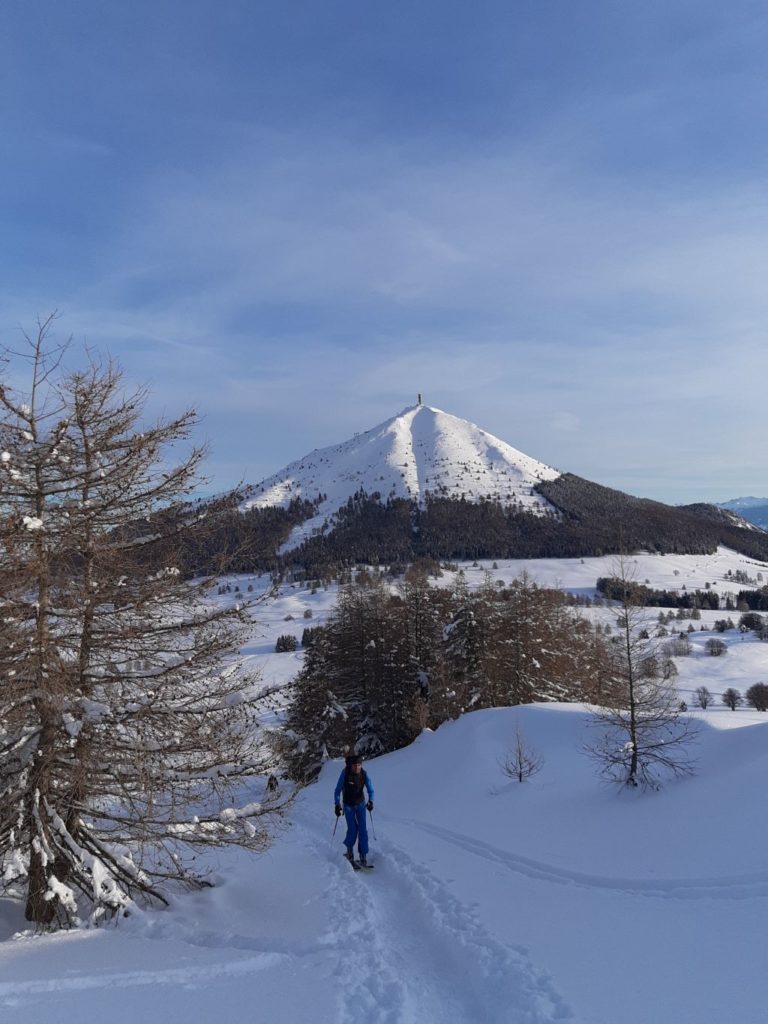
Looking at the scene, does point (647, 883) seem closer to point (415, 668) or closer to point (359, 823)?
point (359, 823)

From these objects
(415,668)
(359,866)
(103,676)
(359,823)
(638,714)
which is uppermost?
(103,676)

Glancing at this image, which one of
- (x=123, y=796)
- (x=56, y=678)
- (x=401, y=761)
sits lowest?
(x=401, y=761)

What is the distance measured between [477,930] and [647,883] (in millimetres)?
2998

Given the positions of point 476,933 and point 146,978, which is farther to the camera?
point 476,933

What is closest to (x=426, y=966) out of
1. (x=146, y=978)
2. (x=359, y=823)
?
(x=146, y=978)

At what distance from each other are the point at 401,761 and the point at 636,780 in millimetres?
14496

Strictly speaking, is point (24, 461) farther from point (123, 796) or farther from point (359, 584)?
point (359, 584)

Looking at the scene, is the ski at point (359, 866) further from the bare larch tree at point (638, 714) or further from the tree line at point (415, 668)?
the tree line at point (415, 668)

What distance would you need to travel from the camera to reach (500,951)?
674 centimetres

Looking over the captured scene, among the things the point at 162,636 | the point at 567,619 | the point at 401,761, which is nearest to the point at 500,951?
the point at 162,636

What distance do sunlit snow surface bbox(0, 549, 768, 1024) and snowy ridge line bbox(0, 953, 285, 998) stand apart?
0.02 m

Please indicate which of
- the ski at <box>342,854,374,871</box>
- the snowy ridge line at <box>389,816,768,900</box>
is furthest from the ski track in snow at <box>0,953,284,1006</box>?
the snowy ridge line at <box>389,816,768,900</box>

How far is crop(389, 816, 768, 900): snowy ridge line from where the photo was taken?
313 inches

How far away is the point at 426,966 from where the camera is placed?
21.4 ft
